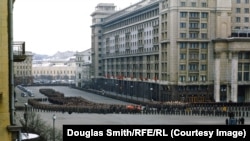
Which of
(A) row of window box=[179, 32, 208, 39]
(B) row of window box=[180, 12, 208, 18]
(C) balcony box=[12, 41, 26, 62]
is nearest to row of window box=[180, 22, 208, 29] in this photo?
(A) row of window box=[179, 32, 208, 39]

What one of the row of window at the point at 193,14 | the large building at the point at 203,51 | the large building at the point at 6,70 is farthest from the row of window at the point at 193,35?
the large building at the point at 6,70

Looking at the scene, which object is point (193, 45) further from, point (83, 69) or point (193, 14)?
point (83, 69)

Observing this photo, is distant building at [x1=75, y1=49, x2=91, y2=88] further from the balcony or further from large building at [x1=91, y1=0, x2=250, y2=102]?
the balcony

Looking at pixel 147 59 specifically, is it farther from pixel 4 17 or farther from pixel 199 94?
pixel 4 17

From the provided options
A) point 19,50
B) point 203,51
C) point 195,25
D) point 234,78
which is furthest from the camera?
point 203,51

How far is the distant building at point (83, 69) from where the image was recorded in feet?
479

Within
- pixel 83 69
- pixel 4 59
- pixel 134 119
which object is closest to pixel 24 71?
pixel 83 69

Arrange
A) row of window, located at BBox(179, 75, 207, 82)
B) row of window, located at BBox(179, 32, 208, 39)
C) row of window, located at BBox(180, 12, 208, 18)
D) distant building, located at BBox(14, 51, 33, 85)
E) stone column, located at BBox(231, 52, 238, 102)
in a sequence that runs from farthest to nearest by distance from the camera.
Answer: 1. distant building, located at BBox(14, 51, 33, 85)
2. row of window, located at BBox(179, 32, 208, 39)
3. row of window, located at BBox(179, 75, 207, 82)
4. row of window, located at BBox(180, 12, 208, 18)
5. stone column, located at BBox(231, 52, 238, 102)

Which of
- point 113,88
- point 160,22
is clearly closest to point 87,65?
point 113,88

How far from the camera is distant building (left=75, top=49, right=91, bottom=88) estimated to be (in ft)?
479

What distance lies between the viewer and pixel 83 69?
149750 mm

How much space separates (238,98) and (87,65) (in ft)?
256

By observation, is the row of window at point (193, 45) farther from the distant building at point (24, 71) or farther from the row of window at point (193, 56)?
the distant building at point (24, 71)

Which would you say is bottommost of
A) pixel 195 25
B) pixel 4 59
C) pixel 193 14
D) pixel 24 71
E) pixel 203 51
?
pixel 24 71
